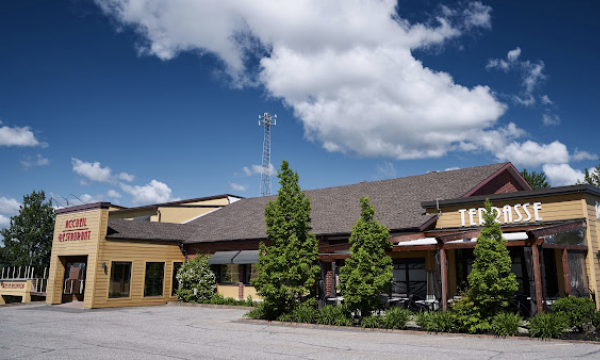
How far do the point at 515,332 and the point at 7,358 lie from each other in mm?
11795

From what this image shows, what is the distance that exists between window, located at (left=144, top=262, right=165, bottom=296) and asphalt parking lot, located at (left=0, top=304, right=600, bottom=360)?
7.24 m

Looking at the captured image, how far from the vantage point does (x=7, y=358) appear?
970cm

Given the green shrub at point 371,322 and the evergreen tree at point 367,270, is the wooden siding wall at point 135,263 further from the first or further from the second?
the green shrub at point 371,322

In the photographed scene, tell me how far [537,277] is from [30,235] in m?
39.1

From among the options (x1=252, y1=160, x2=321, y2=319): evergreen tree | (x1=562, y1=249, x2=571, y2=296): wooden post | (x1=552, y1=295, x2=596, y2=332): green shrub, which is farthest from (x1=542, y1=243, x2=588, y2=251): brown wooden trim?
(x1=252, y1=160, x2=321, y2=319): evergreen tree

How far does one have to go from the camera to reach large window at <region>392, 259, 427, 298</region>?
18.8m

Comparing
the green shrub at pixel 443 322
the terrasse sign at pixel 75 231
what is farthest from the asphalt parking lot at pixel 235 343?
the terrasse sign at pixel 75 231

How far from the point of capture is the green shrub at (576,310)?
38.1ft

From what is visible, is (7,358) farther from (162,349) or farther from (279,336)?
(279,336)

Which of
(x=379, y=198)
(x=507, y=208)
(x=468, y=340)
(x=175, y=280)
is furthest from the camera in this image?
(x=175, y=280)

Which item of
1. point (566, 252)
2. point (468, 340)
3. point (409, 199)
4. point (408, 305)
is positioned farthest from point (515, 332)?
point (409, 199)

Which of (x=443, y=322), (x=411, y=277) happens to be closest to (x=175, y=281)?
(x=411, y=277)

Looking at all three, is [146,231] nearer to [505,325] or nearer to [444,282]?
[444,282]

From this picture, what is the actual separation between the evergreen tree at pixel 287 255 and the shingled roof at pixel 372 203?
423 cm
